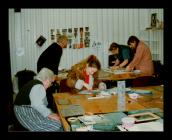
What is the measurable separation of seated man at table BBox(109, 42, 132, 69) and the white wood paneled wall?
0.81 metres

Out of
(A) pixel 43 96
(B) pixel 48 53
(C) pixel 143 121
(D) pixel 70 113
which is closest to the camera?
(C) pixel 143 121

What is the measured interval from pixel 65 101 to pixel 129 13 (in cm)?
385

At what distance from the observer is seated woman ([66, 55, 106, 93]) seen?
355 centimetres

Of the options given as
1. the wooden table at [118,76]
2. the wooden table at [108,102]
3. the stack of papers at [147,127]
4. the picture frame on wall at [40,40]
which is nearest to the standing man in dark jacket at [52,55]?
the wooden table at [118,76]

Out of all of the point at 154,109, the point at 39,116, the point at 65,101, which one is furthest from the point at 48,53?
the point at 154,109

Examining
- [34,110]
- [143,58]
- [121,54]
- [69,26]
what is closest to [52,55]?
[143,58]

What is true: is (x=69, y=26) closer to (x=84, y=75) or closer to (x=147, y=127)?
(x=84, y=75)

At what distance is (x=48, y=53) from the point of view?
14.4 ft

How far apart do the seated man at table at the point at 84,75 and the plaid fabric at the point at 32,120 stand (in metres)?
0.90

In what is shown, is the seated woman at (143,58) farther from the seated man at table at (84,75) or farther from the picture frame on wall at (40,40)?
the picture frame on wall at (40,40)

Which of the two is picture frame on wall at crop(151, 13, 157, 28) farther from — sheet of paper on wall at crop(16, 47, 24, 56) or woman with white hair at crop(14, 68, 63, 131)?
woman with white hair at crop(14, 68, 63, 131)

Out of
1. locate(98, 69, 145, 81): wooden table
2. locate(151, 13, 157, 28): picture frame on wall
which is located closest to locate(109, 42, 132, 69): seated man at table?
locate(98, 69, 145, 81): wooden table

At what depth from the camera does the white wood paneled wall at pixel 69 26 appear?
622 centimetres
